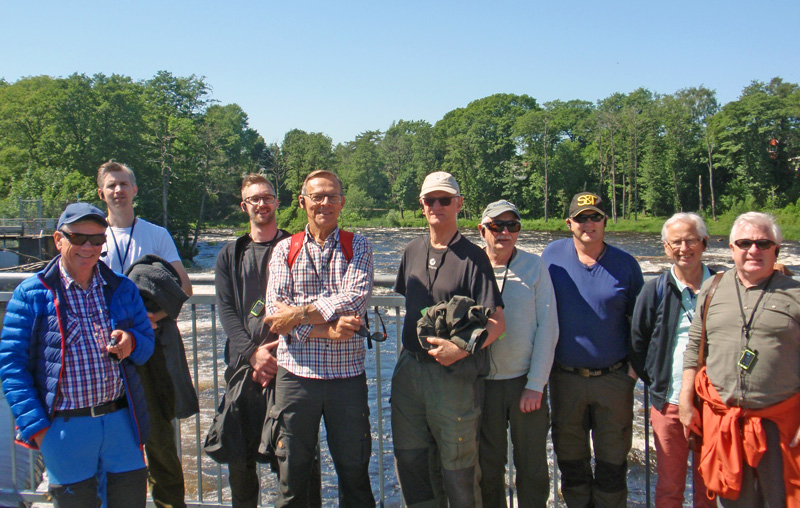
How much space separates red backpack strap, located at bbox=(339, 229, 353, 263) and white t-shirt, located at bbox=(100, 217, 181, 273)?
106 cm

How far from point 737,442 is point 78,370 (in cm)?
321

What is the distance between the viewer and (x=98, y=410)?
8.34 ft

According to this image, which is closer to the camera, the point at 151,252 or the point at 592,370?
the point at 592,370

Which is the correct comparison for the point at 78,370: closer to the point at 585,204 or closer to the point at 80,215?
the point at 80,215

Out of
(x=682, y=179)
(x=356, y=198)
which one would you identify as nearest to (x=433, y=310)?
(x=682, y=179)

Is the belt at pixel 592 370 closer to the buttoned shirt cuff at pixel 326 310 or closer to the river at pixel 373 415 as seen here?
the river at pixel 373 415

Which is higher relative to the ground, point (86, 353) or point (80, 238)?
point (80, 238)

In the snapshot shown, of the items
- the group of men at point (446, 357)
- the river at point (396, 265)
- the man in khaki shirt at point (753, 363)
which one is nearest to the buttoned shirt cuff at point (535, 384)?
the group of men at point (446, 357)

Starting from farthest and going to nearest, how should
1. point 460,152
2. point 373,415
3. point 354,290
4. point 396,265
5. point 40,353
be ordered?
point 460,152 < point 396,265 < point 373,415 < point 354,290 < point 40,353

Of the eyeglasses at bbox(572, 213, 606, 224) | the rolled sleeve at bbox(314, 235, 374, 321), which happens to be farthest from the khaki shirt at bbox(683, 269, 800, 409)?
the rolled sleeve at bbox(314, 235, 374, 321)

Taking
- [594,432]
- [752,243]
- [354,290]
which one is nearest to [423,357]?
[354,290]

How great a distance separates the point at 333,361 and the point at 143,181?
42.2m

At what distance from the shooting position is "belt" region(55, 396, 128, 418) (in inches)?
97.9

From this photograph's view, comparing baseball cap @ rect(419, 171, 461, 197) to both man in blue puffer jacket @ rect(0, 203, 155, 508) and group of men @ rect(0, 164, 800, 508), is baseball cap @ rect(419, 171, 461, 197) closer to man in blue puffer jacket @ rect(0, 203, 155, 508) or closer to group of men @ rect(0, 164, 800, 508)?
group of men @ rect(0, 164, 800, 508)
